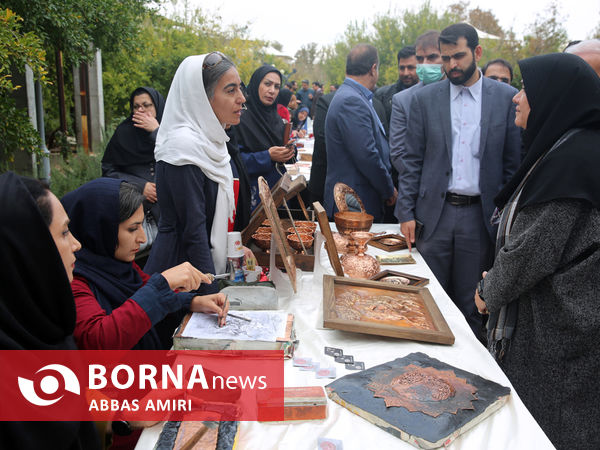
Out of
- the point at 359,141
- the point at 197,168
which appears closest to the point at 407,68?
the point at 359,141

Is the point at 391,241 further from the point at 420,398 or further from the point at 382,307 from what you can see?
the point at 420,398

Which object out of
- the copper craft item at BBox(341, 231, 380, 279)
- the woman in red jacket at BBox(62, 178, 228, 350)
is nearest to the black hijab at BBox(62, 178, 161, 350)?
the woman in red jacket at BBox(62, 178, 228, 350)

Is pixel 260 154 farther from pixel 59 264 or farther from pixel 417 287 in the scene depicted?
pixel 59 264

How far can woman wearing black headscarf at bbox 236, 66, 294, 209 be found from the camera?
12.8 feet

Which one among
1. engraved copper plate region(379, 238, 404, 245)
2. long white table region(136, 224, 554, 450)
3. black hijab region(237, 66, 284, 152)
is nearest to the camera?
long white table region(136, 224, 554, 450)

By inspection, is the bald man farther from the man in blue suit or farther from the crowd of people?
the man in blue suit

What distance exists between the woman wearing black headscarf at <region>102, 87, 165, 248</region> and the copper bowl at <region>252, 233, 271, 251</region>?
1806mm

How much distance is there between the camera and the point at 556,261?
1.76 m

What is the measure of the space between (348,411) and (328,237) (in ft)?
3.20

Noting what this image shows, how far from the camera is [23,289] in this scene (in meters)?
1.14

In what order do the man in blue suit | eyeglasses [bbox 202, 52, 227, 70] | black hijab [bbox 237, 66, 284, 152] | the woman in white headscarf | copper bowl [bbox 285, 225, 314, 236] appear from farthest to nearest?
black hijab [bbox 237, 66, 284, 152] < the man in blue suit < copper bowl [bbox 285, 225, 314, 236] < eyeglasses [bbox 202, 52, 227, 70] < the woman in white headscarf

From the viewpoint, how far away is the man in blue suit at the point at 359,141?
3512 mm

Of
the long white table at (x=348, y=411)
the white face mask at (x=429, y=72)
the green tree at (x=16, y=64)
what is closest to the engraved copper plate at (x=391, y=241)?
A: the long white table at (x=348, y=411)

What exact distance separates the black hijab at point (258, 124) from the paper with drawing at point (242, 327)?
2627 millimetres
